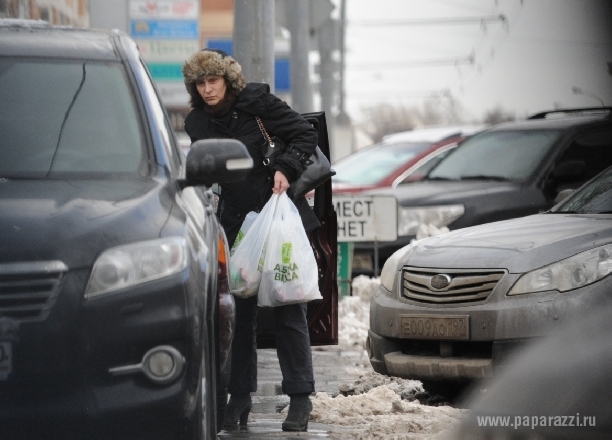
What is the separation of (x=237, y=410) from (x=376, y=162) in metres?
8.74

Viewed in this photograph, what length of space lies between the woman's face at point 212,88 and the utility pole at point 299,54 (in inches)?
369

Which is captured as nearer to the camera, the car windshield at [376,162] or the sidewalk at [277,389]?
the sidewalk at [277,389]

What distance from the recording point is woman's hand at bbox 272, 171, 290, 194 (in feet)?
20.5

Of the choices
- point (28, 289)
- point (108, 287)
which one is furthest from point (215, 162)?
point (28, 289)

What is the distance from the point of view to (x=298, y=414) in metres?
6.24

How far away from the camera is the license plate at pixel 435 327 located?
6.50m

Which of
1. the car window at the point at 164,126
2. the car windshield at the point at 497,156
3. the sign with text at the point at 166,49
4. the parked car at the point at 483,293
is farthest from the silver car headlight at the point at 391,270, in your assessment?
the sign with text at the point at 166,49

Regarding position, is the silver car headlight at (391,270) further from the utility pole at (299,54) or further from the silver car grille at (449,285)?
the utility pole at (299,54)

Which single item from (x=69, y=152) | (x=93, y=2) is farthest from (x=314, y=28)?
(x=69, y=152)

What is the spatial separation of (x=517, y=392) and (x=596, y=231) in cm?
300

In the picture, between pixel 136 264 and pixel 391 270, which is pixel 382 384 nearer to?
pixel 391 270

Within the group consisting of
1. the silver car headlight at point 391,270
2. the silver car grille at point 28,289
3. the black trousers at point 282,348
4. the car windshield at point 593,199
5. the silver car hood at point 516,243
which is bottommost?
the black trousers at point 282,348

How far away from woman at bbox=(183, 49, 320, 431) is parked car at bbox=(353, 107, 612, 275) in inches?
186

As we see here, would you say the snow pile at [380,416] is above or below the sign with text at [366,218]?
below
